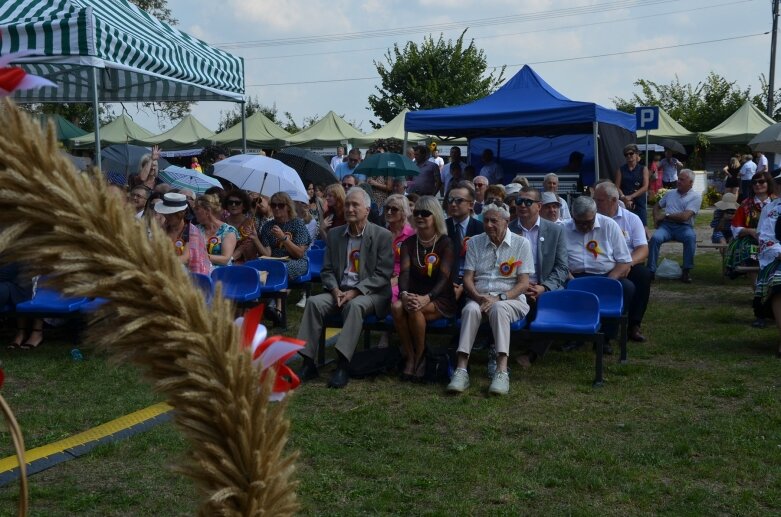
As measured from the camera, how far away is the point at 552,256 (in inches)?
314

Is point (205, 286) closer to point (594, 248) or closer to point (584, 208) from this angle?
point (584, 208)

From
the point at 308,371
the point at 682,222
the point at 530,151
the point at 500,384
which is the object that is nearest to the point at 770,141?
the point at 682,222

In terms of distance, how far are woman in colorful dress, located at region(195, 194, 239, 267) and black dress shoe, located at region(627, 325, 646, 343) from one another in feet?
13.7

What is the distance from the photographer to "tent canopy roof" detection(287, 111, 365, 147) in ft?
101

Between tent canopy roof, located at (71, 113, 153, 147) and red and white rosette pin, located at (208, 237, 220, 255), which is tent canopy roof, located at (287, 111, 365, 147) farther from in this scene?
red and white rosette pin, located at (208, 237, 220, 255)

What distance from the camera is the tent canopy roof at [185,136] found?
33.2 m

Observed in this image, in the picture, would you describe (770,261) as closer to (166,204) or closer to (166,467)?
(166,204)

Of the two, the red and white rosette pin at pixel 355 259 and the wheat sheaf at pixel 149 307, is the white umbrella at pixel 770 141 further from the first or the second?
the wheat sheaf at pixel 149 307

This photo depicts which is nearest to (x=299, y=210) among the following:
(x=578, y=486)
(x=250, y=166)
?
(x=250, y=166)

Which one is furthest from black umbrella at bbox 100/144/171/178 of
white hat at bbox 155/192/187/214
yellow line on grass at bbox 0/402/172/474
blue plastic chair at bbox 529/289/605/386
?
yellow line on grass at bbox 0/402/172/474

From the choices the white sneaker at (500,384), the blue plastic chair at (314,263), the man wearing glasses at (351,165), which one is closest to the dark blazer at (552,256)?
the white sneaker at (500,384)

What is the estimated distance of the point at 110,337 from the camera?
0.74 meters

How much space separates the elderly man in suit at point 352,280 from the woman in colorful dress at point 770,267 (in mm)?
3497

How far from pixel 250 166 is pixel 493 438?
21.0ft
